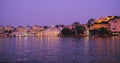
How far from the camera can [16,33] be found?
169 meters

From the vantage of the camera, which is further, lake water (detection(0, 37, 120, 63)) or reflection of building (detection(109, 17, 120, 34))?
reflection of building (detection(109, 17, 120, 34))

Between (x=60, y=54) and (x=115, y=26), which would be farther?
(x=115, y=26)

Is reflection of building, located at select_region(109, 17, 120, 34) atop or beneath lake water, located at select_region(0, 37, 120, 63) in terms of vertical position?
atop

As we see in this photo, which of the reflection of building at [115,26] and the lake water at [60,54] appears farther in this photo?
the reflection of building at [115,26]

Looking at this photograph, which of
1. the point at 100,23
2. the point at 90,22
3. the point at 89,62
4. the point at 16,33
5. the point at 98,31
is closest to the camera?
the point at 89,62

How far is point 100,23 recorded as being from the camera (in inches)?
5453

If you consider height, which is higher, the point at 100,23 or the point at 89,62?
the point at 100,23

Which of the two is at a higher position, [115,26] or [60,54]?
[115,26]

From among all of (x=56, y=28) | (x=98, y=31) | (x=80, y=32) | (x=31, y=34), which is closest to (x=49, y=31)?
(x=56, y=28)

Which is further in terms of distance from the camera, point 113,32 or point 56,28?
point 56,28

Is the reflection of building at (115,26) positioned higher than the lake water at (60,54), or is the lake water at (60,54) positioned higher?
the reflection of building at (115,26)

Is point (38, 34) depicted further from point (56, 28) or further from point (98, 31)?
point (98, 31)

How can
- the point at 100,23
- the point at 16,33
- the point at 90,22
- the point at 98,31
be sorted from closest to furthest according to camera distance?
the point at 98,31 < the point at 100,23 < the point at 90,22 < the point at 16,33

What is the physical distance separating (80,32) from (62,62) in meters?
117
